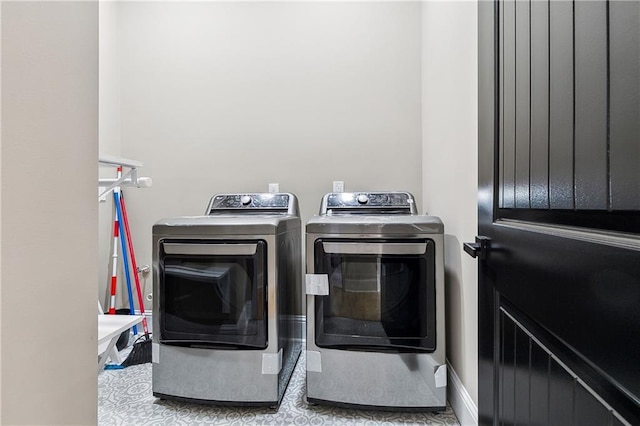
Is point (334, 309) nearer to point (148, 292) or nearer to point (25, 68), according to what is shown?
point (25, 68)

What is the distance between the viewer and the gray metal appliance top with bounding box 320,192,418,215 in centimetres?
212

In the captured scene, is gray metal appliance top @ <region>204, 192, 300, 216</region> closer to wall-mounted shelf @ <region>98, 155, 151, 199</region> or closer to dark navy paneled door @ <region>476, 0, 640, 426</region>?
wall-mounted shelf @ <region>98, 155, 151, 199</region>

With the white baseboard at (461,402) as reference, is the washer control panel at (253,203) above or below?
above

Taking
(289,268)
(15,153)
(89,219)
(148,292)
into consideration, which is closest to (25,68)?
(15,153)

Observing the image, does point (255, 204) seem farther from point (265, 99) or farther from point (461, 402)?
point (461, 402)

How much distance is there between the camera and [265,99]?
2508 mm

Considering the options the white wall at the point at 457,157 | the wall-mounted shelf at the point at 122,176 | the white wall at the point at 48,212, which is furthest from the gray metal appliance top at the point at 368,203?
the white wall at the point at 48,212

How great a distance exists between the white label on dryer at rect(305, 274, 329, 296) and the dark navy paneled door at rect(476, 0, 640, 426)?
0.73m

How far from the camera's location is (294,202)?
2.23m

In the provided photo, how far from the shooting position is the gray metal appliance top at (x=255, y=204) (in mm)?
2199

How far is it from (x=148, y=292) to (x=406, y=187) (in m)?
2.11

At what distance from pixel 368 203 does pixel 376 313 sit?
83cm

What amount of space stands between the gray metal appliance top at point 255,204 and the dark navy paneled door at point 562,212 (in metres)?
1.43

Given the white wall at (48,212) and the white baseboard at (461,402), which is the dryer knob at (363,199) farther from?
the white wall at (48,212)
